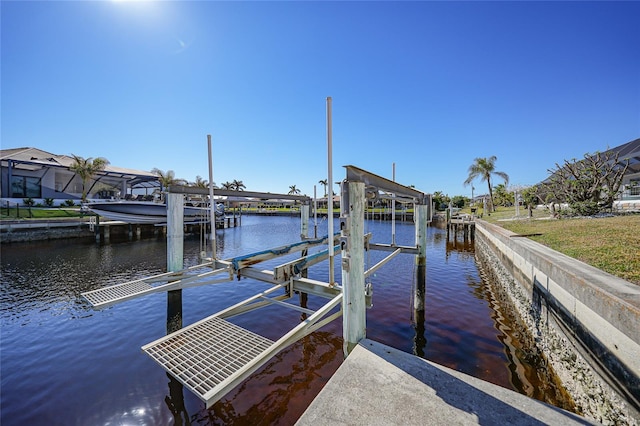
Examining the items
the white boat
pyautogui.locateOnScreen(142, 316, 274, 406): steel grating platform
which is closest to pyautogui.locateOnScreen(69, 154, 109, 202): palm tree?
the white boat

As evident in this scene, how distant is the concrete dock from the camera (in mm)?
2365

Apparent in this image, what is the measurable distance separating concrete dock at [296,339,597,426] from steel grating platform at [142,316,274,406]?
3.49 feet

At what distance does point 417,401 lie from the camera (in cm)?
260

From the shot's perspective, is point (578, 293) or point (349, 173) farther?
point (578, 293)

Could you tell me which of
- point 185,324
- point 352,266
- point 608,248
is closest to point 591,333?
point 352,266

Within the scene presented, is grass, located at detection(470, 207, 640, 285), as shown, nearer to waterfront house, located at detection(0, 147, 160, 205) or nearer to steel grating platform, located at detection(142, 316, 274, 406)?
steel grating platform, located at detection(142, 316, 274, 406)

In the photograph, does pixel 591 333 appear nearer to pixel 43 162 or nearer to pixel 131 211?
pixel 131 211

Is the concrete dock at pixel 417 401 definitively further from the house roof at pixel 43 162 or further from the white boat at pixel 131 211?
the house roof at pixel 43 162

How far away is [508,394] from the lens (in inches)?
106

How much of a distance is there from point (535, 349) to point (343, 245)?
6.26m

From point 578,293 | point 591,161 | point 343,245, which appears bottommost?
point 578,293

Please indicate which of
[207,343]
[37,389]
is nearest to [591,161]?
[207,343]

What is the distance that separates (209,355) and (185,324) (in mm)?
5772

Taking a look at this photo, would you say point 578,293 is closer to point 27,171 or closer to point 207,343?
point 207,343
